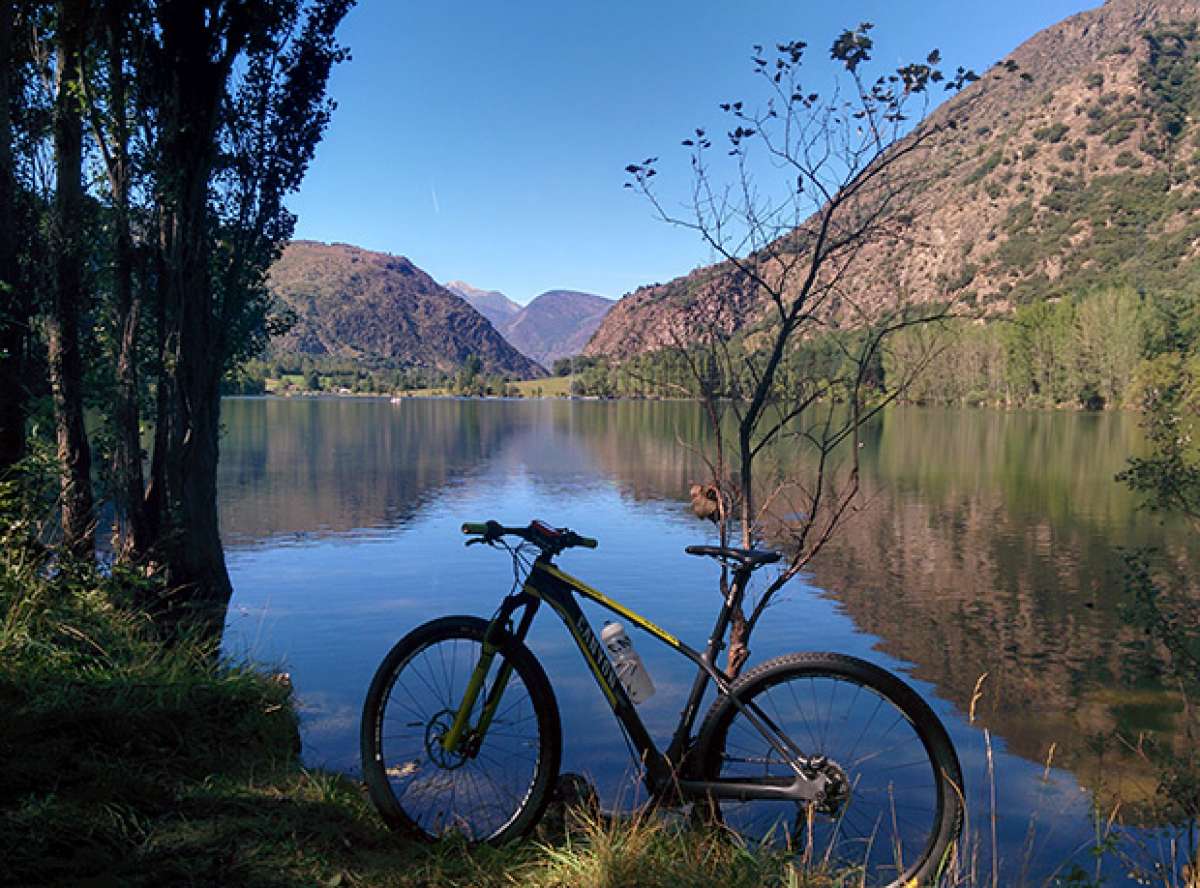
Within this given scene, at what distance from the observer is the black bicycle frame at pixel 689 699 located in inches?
137

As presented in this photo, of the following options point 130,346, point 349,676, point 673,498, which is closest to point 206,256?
point 130,346

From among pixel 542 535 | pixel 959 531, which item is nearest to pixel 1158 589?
pixel 542 535

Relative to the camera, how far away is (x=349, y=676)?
11.3 metres

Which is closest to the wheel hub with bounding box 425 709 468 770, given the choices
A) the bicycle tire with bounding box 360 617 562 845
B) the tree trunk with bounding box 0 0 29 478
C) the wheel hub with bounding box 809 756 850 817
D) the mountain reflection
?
the bicycle tire with bounding box 360 617 562 845

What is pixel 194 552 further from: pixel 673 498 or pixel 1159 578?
pixel 673 498

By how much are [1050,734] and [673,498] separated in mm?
20168

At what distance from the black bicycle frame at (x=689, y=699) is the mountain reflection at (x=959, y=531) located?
2971 mm

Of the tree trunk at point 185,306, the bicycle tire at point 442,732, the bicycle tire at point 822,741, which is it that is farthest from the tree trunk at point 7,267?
the bicycle tire at point 822,741

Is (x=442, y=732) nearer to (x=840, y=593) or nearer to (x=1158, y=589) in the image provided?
(x=1158, y=589)

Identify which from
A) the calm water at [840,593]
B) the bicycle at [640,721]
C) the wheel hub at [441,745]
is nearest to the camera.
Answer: the bicycle at [640,721]

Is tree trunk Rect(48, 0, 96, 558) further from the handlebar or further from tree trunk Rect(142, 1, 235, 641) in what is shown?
the handlebar

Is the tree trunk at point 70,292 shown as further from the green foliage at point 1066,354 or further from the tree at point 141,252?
the green foliage at point 1066,354

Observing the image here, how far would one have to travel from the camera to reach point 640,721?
380 centimetres

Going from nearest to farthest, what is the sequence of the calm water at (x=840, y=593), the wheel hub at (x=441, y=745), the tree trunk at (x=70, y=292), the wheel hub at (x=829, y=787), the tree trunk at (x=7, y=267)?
the wheel hub at (x=829, y=787)
the wheel hub at (x=441, y=745)
the tree trunk at (x=7, y=267)
the tree trunk at (x=70, y=292)
the calm water at (x=840, y=593)
